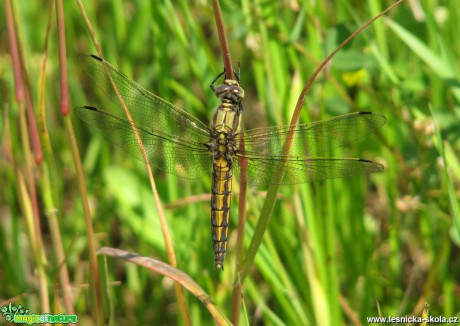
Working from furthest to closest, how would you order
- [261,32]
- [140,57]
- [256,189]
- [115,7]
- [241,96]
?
[140,57]
[115,7]
[256,189]
[261,32]
[241,96]

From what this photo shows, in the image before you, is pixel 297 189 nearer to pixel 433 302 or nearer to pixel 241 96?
pixel 241 96

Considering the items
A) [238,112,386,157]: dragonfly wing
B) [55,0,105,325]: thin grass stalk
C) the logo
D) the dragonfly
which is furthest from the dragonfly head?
the logo

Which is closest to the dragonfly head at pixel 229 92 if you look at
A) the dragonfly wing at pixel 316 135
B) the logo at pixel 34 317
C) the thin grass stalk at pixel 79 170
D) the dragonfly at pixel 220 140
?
the dragonfly at pixel 220 140

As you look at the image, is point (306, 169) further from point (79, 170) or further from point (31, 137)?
point (31, 137)

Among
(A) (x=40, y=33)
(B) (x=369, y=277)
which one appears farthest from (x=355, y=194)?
(A) (x=40, y=33)

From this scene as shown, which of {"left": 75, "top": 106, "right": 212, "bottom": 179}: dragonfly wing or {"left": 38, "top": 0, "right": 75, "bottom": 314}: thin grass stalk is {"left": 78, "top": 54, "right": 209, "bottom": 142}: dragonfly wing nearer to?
{"left": 75, "top": 106, "right": 212, "bottom": 179}: dragonfly wing

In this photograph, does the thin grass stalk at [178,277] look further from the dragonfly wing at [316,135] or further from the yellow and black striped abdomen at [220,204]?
the dragonfly wing at [316,135]

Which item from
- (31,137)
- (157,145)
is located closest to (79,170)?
(31,137)
